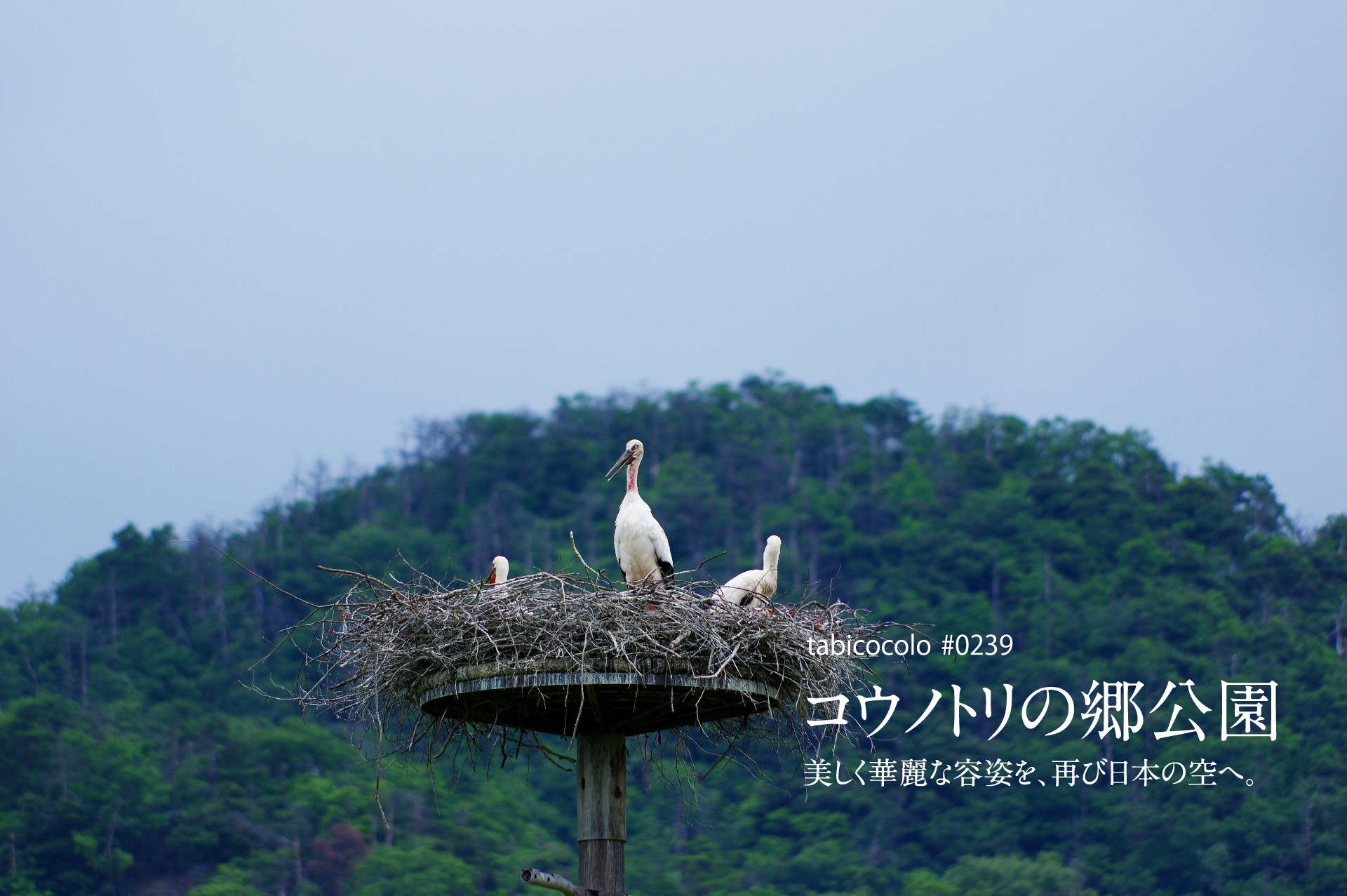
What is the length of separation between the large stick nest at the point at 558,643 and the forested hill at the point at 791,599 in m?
17.5

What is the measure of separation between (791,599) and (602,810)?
2123 centimetres

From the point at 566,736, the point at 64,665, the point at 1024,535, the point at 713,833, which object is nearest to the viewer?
the point at 566,736

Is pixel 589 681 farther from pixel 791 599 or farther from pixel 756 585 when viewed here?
pixel 791 599

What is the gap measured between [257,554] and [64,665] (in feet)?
37.9

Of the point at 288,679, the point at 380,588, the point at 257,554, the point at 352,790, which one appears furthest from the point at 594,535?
the point at 380,588

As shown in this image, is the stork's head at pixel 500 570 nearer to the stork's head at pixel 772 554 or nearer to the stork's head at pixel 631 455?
the stork's head at pixel 631 455

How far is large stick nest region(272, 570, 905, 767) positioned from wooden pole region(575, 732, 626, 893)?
299 mm

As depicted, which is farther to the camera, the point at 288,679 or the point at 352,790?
the point at 288,679

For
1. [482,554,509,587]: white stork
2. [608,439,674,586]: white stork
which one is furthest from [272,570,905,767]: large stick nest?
[482,554,509,587]: white stork

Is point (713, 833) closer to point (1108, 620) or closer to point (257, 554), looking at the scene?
point (1108, 620)

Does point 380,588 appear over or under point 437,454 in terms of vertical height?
under

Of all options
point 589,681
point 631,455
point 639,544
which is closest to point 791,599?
point 631,455

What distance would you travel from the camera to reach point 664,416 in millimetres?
90875

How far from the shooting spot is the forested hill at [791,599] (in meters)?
45.6
